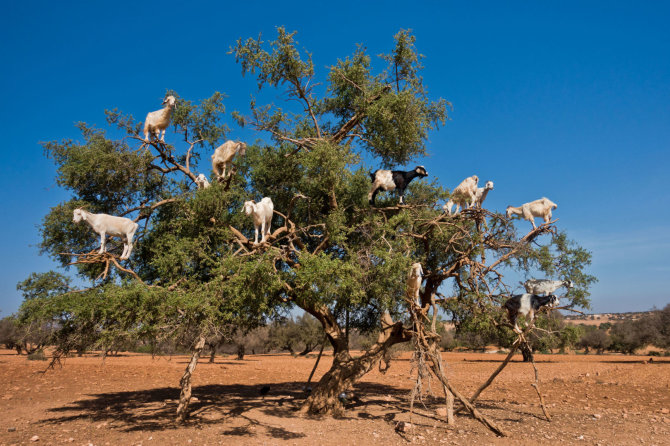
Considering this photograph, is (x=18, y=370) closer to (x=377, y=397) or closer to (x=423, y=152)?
(x=377, y=397)

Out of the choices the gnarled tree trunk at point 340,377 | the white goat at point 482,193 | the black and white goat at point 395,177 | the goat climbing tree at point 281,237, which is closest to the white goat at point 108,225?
the goat climbing tree at point 281,237

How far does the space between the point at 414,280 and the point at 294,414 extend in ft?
17.7

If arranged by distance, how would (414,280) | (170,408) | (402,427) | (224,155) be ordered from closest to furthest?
(414,280)
(402,427)
(224,155)
(170,408)

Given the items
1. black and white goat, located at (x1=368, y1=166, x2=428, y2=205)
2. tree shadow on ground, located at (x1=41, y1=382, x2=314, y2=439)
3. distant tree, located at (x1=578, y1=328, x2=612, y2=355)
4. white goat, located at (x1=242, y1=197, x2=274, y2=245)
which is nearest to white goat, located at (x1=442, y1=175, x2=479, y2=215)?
black and white goat, located at (x1=368, y1=166, x2=428, y2=205)

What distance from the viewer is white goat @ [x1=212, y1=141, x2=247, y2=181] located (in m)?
Result: 9.66

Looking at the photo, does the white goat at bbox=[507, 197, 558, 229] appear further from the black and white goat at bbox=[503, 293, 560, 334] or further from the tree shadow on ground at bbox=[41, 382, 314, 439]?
the tree shadow on ground at bbox=[41, 382, 314, 439]

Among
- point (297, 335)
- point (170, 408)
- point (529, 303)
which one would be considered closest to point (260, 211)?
point (529, 303)

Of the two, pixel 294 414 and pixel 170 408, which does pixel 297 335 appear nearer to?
pixel 170 408

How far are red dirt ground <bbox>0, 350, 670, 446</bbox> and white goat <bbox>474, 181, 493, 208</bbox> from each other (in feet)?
16.8

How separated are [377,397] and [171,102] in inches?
446

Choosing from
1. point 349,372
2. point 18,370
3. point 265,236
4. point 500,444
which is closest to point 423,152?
point 265,236

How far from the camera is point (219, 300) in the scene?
7980 mm

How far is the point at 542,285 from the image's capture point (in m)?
8.52

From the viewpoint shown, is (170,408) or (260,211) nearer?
(260,211)
